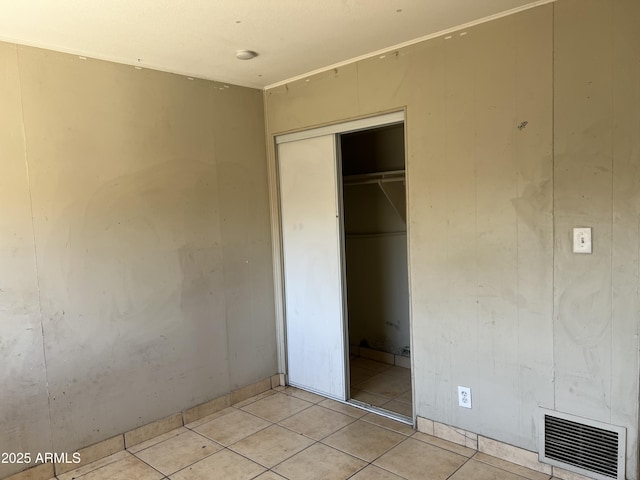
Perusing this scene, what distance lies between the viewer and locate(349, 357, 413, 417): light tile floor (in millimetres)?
3178

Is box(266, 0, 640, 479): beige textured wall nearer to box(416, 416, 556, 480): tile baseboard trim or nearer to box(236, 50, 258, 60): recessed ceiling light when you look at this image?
box(416, 416, 556, 480): tile baseboard trim

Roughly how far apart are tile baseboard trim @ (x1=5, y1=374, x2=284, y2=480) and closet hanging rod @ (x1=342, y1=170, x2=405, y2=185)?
5.56 ft

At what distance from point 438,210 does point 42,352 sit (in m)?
2.23

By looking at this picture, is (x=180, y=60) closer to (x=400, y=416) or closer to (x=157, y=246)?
(x=157, y=246)

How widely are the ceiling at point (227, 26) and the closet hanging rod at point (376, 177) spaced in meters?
1.06

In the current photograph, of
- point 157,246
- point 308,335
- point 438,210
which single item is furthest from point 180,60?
point 308,335

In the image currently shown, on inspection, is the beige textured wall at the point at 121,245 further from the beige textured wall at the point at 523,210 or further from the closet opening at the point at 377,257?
the beige textured wall at the point at 523,210

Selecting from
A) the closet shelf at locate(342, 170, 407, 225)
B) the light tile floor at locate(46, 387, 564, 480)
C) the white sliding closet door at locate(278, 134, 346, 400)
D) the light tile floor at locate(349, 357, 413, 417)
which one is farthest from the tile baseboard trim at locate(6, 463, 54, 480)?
the closet shelf at locate(342, 170, 407, 225)

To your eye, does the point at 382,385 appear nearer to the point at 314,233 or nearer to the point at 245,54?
the point at 314,233

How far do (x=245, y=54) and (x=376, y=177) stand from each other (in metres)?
1.49

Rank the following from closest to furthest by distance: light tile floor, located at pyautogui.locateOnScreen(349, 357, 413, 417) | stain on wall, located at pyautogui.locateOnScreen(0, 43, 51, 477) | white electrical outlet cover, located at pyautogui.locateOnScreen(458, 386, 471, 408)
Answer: stain on wall, located at pyautogui.locateOnScreen(0, 43, 51, 477) → white electrical outlet cover, located at pyautogui.locateOnScreen(458, 386, 471, 408) → light tile floor, located at pyautogui.locateOnScreen(349, 357, 413, 417)

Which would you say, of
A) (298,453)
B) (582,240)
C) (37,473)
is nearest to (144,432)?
(37,473)

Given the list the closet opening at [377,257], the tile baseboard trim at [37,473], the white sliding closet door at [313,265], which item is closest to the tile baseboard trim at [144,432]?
the tile baseboard trim at [37,473]

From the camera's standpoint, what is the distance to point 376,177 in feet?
12.2
